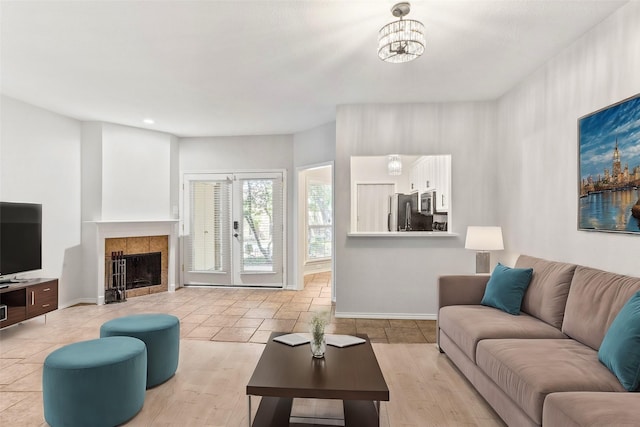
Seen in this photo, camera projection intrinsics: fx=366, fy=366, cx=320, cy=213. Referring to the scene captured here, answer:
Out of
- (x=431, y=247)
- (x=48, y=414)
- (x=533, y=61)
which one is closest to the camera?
(x=48, y=414)

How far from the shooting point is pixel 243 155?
6.57 metres

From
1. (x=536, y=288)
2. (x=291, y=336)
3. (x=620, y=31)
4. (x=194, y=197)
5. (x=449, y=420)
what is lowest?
(x=449, y=420)

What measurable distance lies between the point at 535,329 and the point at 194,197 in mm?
5659

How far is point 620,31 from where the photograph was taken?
253 cm

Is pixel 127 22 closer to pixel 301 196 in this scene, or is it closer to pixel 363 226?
pixel 301 196

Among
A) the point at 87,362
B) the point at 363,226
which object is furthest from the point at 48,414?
the point at 363,226

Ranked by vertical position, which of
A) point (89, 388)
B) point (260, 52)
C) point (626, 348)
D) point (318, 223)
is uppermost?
point (260, 52)

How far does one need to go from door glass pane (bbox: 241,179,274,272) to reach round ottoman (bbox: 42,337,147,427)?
4.22 m

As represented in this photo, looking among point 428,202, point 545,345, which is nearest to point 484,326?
point 545,345

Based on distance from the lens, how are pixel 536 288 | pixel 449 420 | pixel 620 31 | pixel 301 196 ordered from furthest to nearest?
pixel 301 196
pixel 536 288
pixel 620 31
pixel 449 420

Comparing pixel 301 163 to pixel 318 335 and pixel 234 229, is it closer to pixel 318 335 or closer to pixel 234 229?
pixel 234 229

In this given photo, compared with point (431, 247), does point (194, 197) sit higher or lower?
higher

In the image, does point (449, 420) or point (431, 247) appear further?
point (431, 247)

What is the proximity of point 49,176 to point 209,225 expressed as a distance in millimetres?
2467
